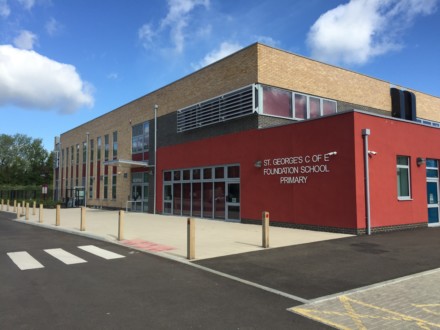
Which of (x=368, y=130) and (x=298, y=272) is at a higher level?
(x=368, y=130)

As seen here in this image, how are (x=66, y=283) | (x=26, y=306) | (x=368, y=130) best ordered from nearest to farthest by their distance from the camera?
(x=26, y=306) < (x=66, y=283) < (x=368, y=130)

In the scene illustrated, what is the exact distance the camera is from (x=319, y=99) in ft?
67.4

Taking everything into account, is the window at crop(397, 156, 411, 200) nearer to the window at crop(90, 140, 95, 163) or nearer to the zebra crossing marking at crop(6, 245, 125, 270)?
the zebra crossing marking at crop(6, 245, 125, 270)

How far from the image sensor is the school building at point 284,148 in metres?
13.9

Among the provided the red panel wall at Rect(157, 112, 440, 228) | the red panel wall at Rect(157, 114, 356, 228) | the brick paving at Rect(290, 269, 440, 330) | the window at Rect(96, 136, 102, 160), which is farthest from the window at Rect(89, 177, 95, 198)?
the brick paving at Rect(290, 269, 440, 330)

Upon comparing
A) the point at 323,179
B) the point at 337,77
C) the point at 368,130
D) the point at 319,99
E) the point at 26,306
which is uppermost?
the point at 337,77

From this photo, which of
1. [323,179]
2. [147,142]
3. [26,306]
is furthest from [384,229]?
[147,142]

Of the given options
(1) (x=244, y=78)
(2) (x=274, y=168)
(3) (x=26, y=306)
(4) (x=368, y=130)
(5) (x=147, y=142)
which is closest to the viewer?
(3) (x=26, y=306)

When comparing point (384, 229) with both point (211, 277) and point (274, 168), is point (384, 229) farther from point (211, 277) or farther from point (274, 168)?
point (211, 277)

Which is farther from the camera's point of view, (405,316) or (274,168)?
(274,168)

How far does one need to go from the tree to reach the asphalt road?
8983 cm

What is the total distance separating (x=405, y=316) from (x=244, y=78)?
15205 mm

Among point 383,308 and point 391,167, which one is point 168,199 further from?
point 383,308

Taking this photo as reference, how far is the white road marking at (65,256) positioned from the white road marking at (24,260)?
21.6 inches
